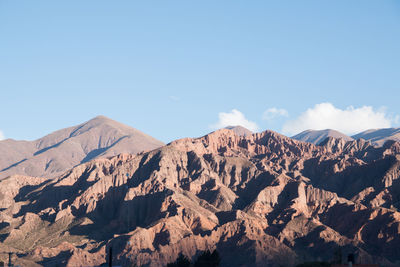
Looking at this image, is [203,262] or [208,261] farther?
[208,261]

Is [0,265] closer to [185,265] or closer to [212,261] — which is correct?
[185,265]

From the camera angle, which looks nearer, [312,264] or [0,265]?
[0,265]

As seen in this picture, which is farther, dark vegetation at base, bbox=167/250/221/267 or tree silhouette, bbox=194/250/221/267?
tree silhouette, bbox=194/250/221/267

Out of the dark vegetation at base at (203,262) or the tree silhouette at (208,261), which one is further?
the tree silhouette at (208,261)

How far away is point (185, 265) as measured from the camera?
553ft

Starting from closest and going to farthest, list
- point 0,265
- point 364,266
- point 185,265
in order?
point 364,266, point 0,265, point 185,265

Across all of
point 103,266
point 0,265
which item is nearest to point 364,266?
point 103,266

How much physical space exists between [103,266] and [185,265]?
64443 mm

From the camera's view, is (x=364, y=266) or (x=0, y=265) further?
(x=0, y=265)

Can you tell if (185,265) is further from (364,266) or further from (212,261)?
(364,266)

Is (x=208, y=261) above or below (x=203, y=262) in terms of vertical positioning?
above

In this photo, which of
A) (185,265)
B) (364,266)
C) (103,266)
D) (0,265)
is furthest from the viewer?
(185,265)

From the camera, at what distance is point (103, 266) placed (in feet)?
347

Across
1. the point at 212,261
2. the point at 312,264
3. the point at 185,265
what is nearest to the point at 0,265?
the point at 185,265
